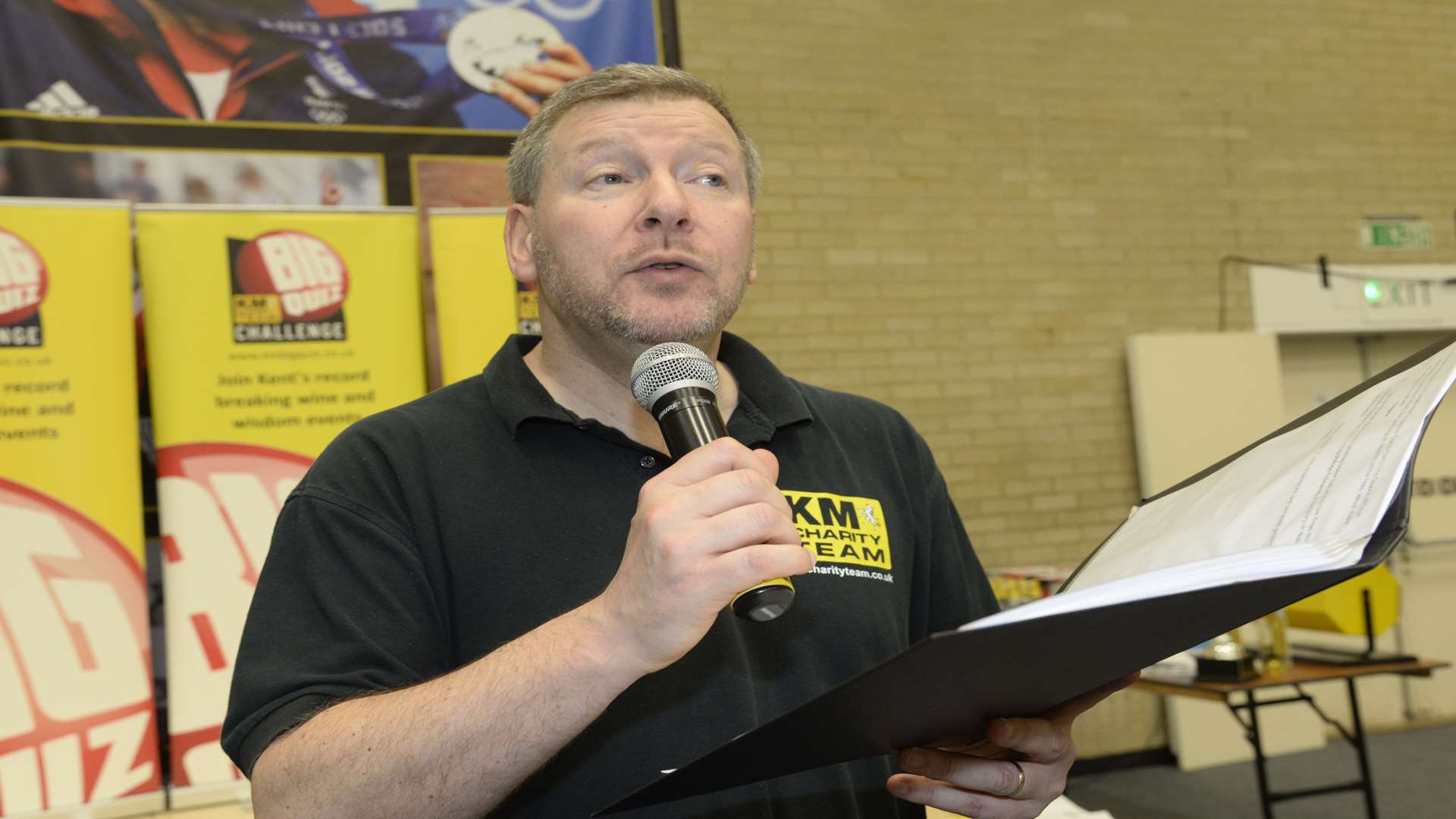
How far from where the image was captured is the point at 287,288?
329 centimetres

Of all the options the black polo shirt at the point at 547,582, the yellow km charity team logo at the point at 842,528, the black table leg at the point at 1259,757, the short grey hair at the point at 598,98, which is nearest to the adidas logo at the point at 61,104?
the short grey hair at the point at 598,98

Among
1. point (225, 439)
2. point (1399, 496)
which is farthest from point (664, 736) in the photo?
point (225, 439)

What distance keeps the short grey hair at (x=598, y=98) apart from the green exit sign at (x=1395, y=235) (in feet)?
20.6

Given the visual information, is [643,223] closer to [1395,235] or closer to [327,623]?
[327,623]

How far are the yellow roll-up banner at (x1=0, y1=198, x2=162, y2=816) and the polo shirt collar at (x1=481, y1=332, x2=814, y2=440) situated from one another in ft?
7.27

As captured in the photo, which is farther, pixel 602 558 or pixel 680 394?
pixel 602 558

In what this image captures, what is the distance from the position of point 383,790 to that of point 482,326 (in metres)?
2.69

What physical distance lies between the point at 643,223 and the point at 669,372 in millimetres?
275

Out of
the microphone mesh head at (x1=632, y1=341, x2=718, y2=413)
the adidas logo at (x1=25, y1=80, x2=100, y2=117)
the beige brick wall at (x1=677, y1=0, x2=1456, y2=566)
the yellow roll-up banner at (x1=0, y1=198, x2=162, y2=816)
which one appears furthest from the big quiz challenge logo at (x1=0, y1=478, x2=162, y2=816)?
the beige brick wall at (x1=677, y1=0, x2=1456, y2=566)

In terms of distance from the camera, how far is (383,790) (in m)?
0.90

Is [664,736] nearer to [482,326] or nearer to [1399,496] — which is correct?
[1399,496]

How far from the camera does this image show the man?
846 millimetres

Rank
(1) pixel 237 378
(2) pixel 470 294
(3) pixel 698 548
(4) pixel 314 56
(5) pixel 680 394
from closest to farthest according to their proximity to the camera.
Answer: (3) pixel 698 548, (5) pixel 680 394, (1) pixel 237 378, (2) pixel 470 294, (4) pixel 314 56

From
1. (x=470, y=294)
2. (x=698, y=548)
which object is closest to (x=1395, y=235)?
(x=470, y=294)
